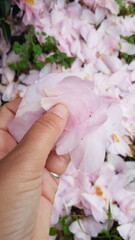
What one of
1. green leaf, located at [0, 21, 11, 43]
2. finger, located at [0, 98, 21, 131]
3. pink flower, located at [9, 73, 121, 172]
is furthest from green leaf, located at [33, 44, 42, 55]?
pink flower, located at [9, 73, 121, 172]

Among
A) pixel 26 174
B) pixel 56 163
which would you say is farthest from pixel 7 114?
pixel 26 174

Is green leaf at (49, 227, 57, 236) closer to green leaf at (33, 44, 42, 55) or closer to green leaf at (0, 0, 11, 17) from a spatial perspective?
green leaf at (33, 44, 42, 55)

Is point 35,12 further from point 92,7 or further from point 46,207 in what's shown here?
point 46,207

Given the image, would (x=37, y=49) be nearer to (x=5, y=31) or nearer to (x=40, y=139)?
(x=5, y=31)

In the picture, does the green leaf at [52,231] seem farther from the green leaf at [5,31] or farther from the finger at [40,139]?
the green leaf at [5,31]

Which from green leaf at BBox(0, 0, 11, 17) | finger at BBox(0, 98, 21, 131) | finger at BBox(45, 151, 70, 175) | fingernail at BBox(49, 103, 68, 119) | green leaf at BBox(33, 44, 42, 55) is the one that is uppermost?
green leaf at BBox(0, 0, 11, 17)

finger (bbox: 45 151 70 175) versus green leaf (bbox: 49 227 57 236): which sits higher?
finger (bbox: 45 151 70 175)

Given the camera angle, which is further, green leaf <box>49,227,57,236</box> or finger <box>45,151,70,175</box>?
green leaf <box>49,227,57,236</box>

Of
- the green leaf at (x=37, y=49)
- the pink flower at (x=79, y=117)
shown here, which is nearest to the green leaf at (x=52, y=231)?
the pink flower at (x=79, y=117)
